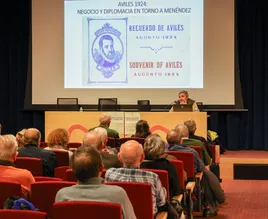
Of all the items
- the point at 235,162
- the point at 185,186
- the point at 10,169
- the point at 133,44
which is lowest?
the point at 235,162

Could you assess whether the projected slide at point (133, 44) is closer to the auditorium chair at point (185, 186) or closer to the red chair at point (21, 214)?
the auditorium chair at point (185, 186)

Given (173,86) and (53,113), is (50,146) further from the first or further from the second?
(173,86)

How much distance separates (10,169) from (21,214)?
1.22 metres

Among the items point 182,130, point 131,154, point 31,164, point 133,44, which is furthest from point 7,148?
point 133,44

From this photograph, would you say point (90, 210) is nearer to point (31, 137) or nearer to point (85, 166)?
point (85, 166)

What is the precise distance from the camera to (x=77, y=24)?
10547mm

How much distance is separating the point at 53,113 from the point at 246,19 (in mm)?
4383

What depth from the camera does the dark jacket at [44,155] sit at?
4539 mm

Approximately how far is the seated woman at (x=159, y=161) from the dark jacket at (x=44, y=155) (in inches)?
35.7

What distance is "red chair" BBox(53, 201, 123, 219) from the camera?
2.43 meters

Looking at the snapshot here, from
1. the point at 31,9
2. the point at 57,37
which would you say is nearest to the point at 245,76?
the point at 57,37

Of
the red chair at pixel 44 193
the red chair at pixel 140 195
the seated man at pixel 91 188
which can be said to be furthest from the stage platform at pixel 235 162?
the seated man at pixel 91 188

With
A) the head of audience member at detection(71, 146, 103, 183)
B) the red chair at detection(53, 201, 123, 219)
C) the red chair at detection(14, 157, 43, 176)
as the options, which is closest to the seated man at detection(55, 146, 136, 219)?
the head of audience member at detection(71, 146, 103, 183)

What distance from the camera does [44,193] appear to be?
3.12 m
